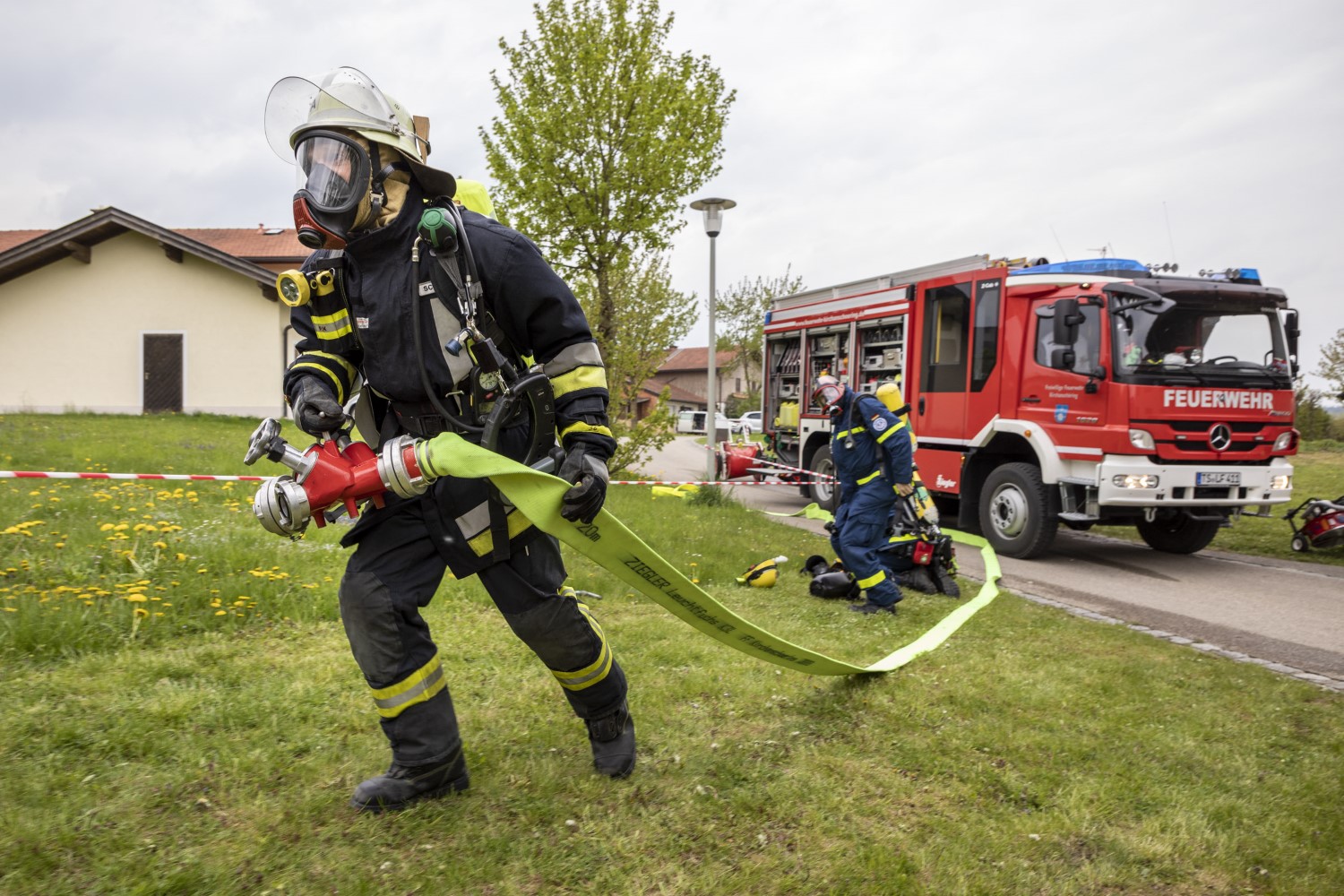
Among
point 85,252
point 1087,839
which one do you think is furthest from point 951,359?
point 85,252

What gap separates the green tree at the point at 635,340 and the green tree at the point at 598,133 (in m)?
0.15

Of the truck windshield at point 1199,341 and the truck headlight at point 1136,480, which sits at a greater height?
the truck windshield at point 1199,341

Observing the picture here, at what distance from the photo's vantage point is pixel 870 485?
246 inches

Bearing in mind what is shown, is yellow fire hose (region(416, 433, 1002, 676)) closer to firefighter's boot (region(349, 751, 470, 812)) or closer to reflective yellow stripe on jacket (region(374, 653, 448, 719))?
reflective yellow stripe on jacket (region(374, 653, 448, 719))

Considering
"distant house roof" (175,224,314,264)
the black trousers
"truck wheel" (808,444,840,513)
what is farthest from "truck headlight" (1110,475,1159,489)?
"distant house roof" (175,224,314,264)

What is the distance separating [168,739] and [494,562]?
1.47 m

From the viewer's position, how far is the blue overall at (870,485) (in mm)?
6059

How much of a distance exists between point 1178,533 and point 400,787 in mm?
9430

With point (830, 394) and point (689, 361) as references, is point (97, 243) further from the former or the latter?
point (689, 361)

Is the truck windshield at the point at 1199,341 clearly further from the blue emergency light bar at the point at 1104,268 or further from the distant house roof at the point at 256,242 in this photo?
the distant house roof at the point at 256,242

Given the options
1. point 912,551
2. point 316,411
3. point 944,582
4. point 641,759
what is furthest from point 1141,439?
point 316,411

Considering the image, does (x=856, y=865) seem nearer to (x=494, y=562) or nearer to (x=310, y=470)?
(x=494, y=562)

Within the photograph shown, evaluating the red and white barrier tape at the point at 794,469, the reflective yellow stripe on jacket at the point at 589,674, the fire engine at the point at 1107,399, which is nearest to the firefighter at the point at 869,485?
the fire engine at the point at 1107,399

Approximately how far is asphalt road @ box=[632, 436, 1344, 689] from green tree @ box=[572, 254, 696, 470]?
9.70ft
